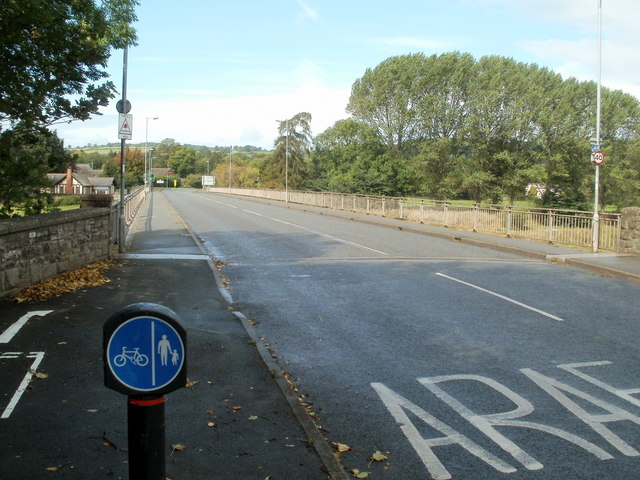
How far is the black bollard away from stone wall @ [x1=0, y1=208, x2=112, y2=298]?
7.26 meters

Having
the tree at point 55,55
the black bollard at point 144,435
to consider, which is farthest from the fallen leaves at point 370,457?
the tree at point 55,55

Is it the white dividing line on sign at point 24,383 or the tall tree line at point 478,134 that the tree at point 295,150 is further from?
the white dividing line on sign at point 24,383

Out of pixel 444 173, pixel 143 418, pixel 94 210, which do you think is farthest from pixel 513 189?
pixel 143 418

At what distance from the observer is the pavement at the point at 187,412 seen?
394 centimetres

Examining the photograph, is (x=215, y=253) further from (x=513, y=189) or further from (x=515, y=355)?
(x=513, y=189)

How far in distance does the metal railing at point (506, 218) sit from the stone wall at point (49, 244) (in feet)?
47.3

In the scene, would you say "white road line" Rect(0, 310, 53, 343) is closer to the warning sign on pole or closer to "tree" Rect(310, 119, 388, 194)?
the warning sign on pole

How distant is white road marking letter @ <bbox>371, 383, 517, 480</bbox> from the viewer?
4070 mm

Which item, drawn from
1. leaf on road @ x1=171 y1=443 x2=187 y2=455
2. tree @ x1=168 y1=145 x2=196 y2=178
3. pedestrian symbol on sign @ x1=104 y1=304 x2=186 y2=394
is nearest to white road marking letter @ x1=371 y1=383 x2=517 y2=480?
leaf on road @ x1=171 y1=443 x2=187 y2=455

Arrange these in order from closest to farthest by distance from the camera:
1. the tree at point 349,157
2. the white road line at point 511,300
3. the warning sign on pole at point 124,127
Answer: the white road line at point 511,300, the warning sign on pole at point 124,127, the tree at point 349,157

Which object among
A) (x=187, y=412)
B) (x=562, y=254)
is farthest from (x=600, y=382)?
(x=562, y=254)

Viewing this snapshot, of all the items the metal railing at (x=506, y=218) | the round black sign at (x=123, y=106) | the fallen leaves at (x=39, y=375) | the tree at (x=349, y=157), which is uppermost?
the tree at (x=349, y=157)

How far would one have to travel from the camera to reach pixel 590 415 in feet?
16.5

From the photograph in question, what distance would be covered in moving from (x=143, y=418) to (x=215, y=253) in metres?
14.0
